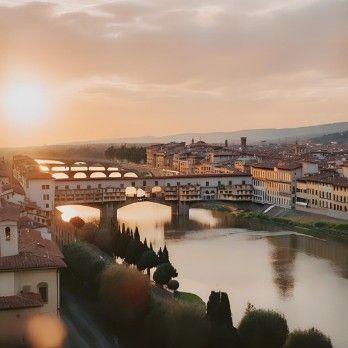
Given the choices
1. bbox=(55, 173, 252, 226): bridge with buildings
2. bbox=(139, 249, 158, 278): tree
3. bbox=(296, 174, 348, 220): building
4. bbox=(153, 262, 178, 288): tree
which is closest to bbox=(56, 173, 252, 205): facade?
bbox=(55, 173, 252, 226): bridge with buildings

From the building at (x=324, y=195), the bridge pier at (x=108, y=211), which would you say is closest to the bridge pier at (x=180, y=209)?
the bridge pier at (x=108, y=211)

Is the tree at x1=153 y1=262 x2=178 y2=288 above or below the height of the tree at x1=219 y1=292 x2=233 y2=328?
below

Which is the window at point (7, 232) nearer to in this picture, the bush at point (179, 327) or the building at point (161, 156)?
the bush at point (179, 327)

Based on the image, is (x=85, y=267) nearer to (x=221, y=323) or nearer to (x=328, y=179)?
(x=221, y=323)

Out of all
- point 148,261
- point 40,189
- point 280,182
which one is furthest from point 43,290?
point 280,182

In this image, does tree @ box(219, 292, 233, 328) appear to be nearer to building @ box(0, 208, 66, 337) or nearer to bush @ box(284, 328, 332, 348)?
bush @ box(284, 328, 332, 348)
